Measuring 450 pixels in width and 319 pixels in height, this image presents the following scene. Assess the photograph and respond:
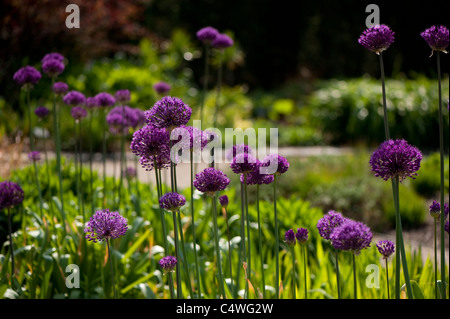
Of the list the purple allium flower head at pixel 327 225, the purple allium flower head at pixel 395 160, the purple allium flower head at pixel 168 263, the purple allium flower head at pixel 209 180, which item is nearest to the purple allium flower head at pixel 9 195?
the purple allium flower head at pixel 168 263

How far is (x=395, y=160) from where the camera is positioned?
1.25 m

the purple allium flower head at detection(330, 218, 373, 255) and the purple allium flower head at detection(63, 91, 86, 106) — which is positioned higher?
the purple allium flower head at detection(63, 91, 86, 106)

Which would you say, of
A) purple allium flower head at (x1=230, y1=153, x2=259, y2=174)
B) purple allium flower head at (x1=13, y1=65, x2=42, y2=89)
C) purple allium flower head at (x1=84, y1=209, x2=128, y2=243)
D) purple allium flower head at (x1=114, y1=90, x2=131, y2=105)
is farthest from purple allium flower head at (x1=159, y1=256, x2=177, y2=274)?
purple allium flower head at (x1=114, y1=90, x2=131, y2=105)

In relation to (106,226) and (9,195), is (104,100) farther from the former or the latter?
(106,226)

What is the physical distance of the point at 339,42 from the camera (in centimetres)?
1617

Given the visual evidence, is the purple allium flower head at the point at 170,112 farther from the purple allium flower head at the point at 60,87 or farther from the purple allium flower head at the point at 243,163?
the purple allium flower head at the point at 60,87

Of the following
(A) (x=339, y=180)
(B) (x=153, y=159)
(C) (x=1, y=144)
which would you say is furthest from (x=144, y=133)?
(A) (x=339, y=180)

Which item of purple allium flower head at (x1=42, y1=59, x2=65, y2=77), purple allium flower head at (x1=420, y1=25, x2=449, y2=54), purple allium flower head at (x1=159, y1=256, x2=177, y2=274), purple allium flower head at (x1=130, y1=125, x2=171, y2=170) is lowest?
purple allium flower head at (x1=159, y1=256, x2=177, y2=274)

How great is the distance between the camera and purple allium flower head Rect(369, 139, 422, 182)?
1249 millimetres

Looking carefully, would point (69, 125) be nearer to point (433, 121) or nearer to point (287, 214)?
point (287, 214)

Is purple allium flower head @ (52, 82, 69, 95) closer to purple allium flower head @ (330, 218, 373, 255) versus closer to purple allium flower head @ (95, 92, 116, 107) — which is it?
purple allium flower head @ (95, 92, 116, 107)

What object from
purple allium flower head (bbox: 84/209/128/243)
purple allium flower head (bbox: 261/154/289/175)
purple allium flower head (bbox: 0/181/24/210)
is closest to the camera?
purple allium flower head (bbox: 84/209/128/243)

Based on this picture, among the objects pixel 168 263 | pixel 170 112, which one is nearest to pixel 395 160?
pixel 170 112
